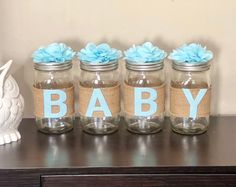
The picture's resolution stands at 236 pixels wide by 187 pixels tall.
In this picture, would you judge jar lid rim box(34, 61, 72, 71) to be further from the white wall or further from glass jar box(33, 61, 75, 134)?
the white wall

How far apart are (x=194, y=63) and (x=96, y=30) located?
0.98ft

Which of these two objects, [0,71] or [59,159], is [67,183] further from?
[0,71]

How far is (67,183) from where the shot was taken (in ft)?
3.49

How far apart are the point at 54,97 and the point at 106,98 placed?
0.13 meters

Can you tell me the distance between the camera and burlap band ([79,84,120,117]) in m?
1.23

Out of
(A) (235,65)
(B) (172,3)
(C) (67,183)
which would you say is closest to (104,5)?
(B) (172,3)

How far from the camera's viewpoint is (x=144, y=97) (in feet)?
4.02

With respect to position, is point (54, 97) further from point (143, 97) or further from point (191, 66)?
point (191, 66)

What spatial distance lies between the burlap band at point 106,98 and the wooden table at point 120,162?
70 millimetres

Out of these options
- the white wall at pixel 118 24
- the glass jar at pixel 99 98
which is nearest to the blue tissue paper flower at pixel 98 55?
the glass jar at pixel 99 98

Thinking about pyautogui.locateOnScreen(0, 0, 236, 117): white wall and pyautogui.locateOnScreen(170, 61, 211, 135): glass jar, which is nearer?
pyautogui.locateOnScreen(170, 61, 211, 135): glass jar

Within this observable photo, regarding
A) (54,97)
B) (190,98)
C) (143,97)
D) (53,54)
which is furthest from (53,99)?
(190,98)

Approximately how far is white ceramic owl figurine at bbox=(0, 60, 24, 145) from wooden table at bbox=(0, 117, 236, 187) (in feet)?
0.09

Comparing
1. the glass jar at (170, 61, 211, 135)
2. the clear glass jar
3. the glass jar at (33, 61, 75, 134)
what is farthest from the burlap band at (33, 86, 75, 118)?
the glass jar at (170, 61, 211, 135)
